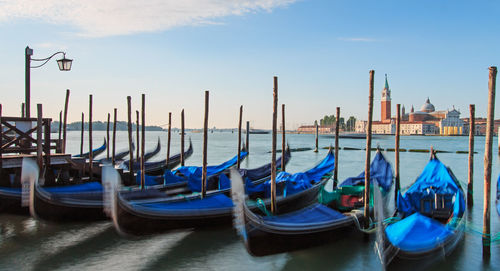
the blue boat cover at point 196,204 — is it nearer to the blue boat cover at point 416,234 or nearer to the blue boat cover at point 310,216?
the blue boat cover at point 310,216

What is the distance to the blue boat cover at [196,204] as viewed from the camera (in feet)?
19.9

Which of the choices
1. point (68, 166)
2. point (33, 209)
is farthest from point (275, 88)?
point (68, 166)

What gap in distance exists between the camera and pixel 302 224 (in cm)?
522

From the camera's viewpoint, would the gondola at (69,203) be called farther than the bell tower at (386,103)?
No

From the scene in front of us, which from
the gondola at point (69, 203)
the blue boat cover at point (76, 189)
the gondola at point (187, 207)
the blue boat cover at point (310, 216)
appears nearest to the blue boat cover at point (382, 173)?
the gondola at point (187, 207)

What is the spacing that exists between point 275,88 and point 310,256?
2.72m

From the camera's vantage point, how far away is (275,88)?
650cm

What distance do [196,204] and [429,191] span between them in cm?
374

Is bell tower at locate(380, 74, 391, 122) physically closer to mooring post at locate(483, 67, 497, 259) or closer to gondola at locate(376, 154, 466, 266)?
gondola at locate(376, 154, 466, 266)

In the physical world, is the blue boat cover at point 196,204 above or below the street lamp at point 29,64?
below

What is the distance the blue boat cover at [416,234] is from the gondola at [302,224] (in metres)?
0.69

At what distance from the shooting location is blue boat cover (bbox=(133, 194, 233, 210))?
608 cm

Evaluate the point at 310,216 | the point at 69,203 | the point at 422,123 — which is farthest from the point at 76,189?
the point at 422,123

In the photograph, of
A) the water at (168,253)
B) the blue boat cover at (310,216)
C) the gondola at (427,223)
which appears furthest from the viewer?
the blue boat cover at (310,216)
